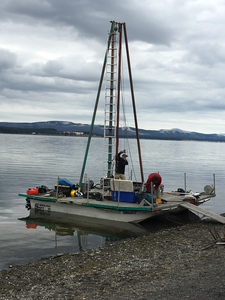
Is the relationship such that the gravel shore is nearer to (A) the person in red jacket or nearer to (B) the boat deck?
(B) the boat deck

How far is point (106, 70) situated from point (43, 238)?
861 cm

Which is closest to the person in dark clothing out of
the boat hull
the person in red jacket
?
the person in red jacket

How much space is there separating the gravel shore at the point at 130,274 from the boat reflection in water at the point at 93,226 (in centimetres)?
237

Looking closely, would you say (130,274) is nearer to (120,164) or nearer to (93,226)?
(93,226)

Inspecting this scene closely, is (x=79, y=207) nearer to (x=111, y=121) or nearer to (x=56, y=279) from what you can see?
(x=111, y=121)

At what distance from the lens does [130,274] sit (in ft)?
27.9

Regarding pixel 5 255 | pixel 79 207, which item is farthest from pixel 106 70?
pixel 5 255

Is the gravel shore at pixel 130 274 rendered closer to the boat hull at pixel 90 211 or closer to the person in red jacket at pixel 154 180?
the boat hull at pixel 90 211

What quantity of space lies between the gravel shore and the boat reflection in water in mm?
2370

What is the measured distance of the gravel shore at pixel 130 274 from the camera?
23.5ft

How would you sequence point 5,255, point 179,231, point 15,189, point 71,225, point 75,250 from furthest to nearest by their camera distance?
point 15,189
point 71,225
point 179,231
point 75,250
point 5,255

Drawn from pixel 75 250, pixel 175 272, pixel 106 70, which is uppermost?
pixel 106 70

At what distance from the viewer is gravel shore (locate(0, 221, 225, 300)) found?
715 cm

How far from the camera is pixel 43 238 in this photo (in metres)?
14.1
